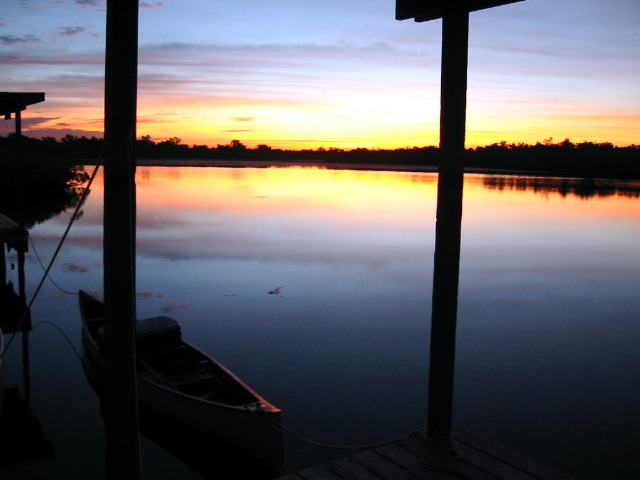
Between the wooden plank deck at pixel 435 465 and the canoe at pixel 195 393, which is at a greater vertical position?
the wooden plank deck at pixel 435 465

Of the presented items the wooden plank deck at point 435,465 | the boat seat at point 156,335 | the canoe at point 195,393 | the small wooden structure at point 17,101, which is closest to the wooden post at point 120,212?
the wooden plank deck at point 435,465

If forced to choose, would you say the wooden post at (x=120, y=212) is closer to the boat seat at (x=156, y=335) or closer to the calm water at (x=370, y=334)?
the calm water at (x=370, y=334)

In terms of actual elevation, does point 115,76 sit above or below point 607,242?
above

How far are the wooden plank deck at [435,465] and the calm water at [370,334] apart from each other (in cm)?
282

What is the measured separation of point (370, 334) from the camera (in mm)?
10672

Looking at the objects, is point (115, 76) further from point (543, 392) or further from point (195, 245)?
point (195, 245)

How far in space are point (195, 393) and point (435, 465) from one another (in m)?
3.98

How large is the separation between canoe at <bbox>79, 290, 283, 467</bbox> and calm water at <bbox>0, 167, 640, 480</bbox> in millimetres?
564

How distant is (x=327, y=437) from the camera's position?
6922 millimetres

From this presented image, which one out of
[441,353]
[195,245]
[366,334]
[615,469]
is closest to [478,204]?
[195,245]

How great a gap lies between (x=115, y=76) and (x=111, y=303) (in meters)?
1.14

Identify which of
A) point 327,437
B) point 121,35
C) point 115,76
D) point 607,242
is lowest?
point 327,437

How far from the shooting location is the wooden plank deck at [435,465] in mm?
3629

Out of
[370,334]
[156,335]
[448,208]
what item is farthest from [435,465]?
[370,334]
